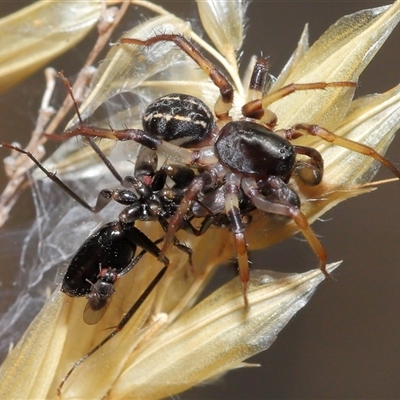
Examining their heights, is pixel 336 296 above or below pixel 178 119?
below

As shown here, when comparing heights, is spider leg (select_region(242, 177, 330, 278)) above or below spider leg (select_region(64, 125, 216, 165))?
below

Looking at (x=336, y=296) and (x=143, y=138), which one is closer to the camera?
(x=143, y=138)

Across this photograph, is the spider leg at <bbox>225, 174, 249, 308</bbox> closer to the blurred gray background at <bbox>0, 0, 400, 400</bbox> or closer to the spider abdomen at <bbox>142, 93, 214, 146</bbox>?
the spider abdomen at <bbox>142, 93, 214, 146</bbox>

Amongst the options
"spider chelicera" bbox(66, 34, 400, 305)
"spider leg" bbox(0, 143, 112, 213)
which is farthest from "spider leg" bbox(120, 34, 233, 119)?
"spider leg" bbox(0, 143, 112, 213)

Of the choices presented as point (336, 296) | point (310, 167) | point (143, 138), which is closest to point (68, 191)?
point (143, 138)

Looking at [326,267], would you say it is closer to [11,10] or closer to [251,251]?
[251,251]

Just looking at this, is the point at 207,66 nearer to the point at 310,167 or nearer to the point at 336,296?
the point at 310,167
